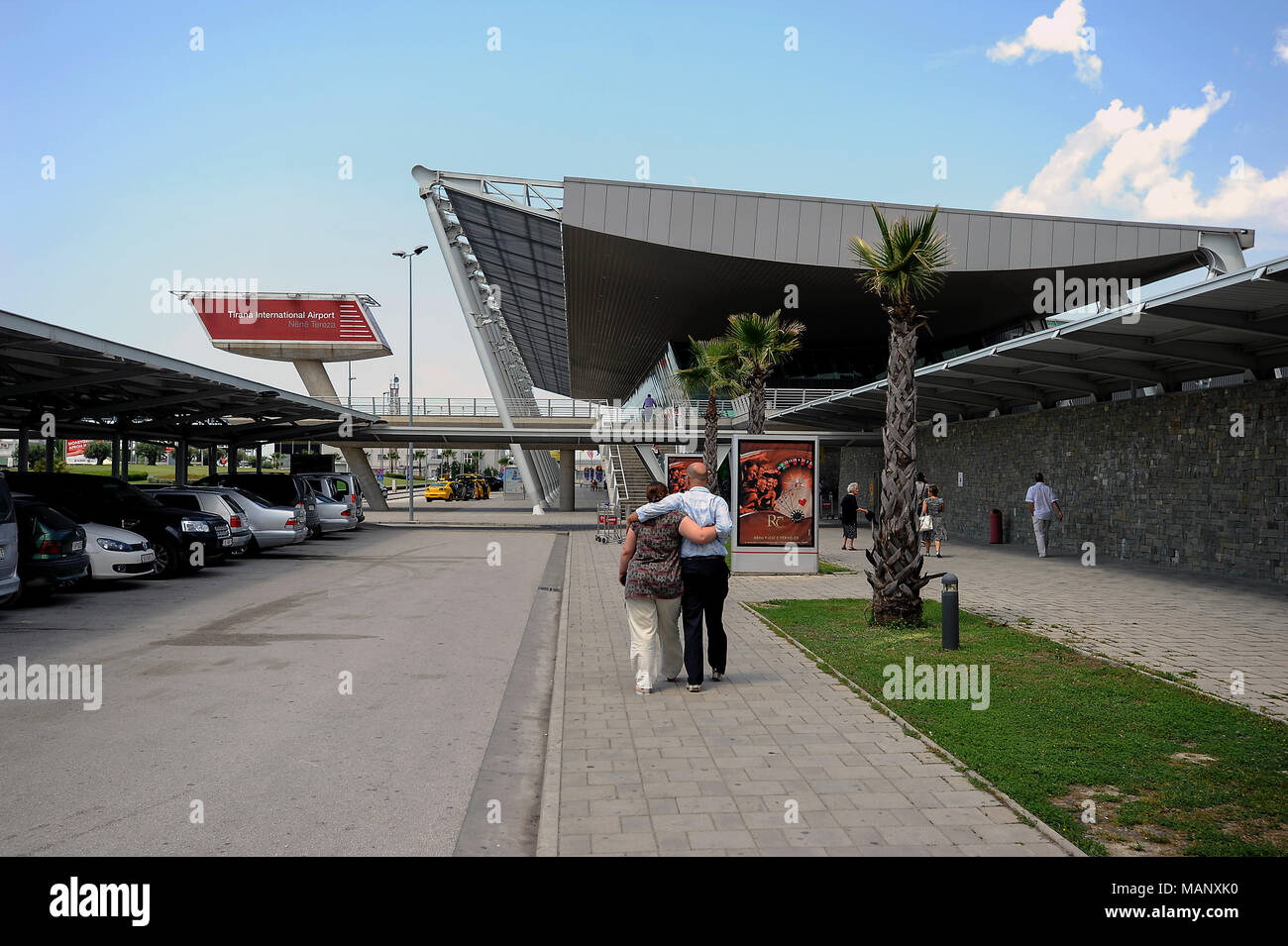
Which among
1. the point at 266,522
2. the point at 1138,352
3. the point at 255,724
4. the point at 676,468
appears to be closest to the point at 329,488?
the point at 266,522

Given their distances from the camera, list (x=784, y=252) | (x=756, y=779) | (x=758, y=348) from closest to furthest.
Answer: (x=756, y=779), (x=758, y=348), (x=784, y=252)

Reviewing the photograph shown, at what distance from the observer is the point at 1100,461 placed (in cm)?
2016

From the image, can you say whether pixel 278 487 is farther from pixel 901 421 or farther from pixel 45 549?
pixel 901 421

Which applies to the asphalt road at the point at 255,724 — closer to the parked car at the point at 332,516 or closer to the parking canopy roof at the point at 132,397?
the parking canopy roof at the point at 132,397

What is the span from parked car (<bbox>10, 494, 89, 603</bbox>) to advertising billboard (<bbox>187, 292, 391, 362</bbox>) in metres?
45.4

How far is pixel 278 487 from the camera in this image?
86.5 ft

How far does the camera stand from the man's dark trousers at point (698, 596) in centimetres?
775

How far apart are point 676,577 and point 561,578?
10.9 metres

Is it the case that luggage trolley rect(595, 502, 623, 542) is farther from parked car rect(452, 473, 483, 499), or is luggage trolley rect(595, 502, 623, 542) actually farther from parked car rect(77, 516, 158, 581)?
parked car rect(452, 473, 483, 499)

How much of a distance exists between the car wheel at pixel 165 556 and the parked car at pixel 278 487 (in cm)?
859

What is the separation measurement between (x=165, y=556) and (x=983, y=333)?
36.2 meters

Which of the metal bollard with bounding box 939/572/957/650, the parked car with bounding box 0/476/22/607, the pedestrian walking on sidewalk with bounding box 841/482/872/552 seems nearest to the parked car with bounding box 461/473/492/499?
the pedestrian walking on sidewalk with bounding box 841/482/872/552

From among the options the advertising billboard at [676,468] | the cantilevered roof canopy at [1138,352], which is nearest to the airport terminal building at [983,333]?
the cantilevered roof canopy at [1138,352]
